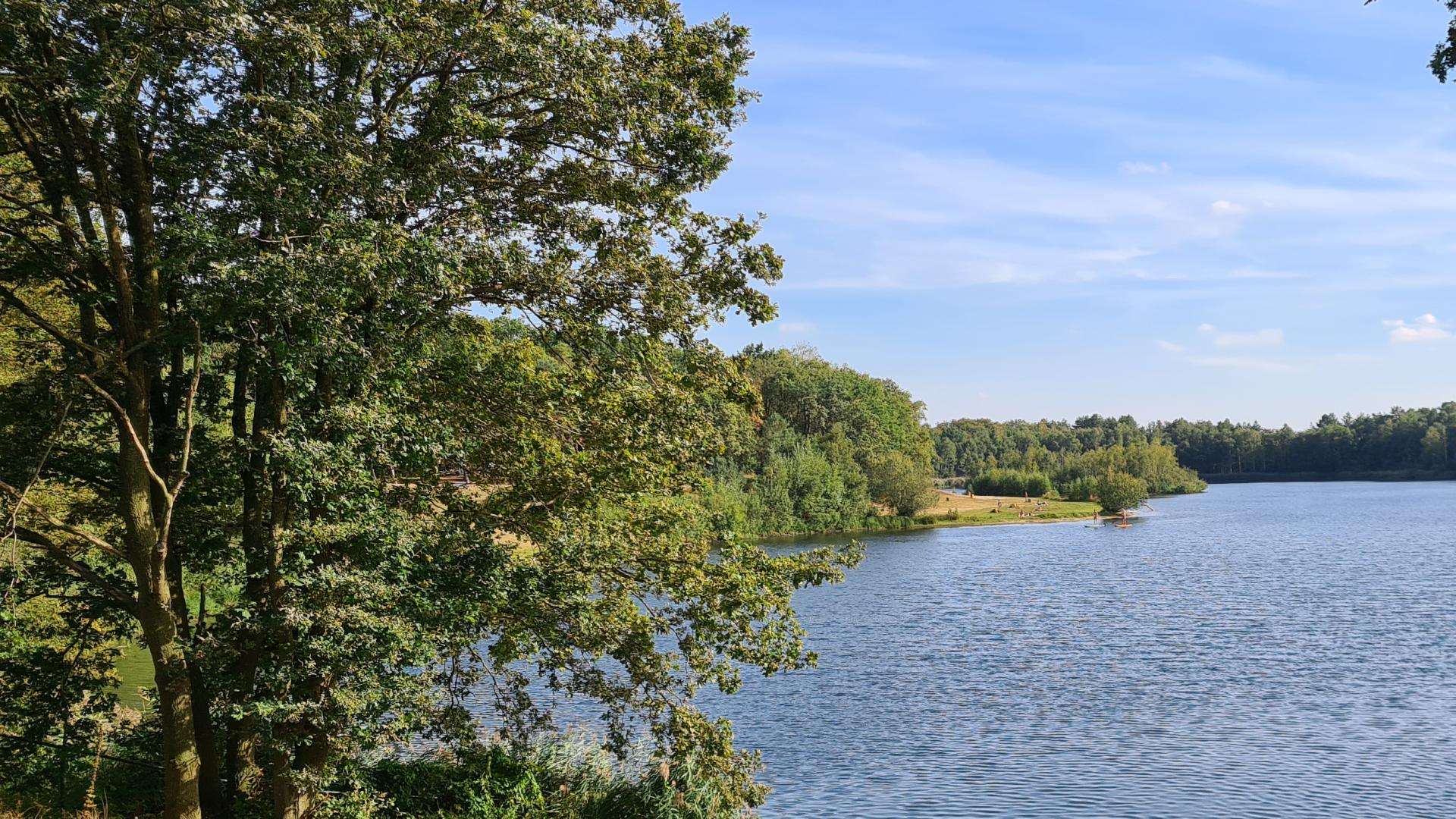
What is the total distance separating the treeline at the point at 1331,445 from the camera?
155500 millimetres

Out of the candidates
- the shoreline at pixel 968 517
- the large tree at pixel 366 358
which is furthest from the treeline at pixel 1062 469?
the large tree at pixel 366 358

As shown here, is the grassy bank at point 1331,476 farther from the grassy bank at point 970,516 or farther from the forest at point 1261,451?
the grassy bank at point 970,516

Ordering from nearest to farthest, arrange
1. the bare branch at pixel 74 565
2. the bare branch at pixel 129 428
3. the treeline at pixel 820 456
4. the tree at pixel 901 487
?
the bare branch at pixel 129 428
the bare branch at pixel 74 565
the treeline at pixel 820 456
the tree at pixel 901 487

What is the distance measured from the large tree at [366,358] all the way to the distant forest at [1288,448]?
Result: 136 meters

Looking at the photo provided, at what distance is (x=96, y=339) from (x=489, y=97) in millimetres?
4851

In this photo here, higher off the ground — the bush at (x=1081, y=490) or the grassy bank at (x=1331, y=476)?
the bush at (x=1081, y=490)

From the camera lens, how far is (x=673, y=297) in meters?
11.7

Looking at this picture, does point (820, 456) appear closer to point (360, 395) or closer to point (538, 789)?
point (538, 789)

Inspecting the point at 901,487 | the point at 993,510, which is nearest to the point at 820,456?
the point at 901,487

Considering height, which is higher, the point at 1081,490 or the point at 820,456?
the point at 820,456

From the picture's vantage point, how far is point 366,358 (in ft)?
32.0

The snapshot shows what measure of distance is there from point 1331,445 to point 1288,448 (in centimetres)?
736

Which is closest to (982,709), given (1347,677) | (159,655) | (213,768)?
(1347,677)

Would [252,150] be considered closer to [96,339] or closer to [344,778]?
[96,339]
